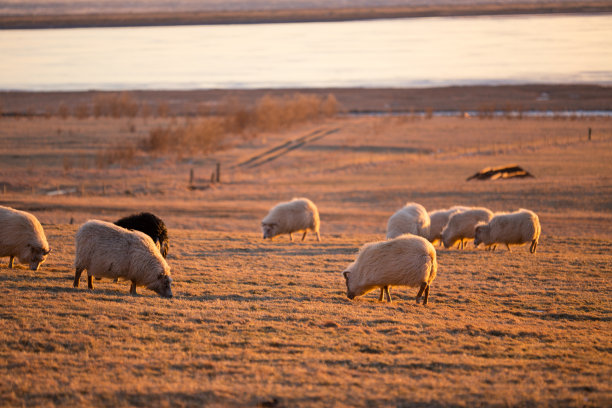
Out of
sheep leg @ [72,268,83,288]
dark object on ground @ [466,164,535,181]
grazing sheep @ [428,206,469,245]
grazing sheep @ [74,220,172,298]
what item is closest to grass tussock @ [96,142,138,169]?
dark object on ground @ [466,164,535,181]

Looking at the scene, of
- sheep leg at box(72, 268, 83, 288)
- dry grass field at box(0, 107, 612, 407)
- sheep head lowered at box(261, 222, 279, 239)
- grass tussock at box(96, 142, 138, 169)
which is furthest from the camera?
grass tussock at box(96, 142, 138, 169)

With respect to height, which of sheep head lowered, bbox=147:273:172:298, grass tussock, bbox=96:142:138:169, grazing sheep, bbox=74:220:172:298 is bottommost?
sheep head lowered, bbox=147:273:172:298

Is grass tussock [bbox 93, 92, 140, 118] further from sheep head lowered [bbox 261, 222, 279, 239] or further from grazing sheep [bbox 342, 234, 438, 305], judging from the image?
grazing sheep [bbox 342, 234, 438, 305]

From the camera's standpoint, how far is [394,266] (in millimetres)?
12625

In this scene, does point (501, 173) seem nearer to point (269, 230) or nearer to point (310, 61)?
point (269, 230)

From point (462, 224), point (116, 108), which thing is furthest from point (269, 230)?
point (116, 108)

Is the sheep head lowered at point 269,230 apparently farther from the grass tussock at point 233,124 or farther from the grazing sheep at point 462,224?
the grass tussock at point 233,124

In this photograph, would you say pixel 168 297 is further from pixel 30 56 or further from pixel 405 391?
pixel 30 56

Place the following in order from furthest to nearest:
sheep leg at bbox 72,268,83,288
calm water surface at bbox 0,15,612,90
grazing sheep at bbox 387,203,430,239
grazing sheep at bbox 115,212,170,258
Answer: calm water surface at bbox 0,15,612,90 < grazing sheep at bbox 387,203,430,239 < grazing sheep at bbox 115,212,170,258 < sheep leg at bbox 72,268,83,288

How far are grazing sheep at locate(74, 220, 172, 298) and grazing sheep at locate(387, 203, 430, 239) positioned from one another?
8529 mm

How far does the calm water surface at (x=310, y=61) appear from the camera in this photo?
10488cm

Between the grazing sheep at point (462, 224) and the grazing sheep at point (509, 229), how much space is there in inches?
29.0

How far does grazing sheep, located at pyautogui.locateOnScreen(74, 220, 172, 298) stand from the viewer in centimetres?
1195

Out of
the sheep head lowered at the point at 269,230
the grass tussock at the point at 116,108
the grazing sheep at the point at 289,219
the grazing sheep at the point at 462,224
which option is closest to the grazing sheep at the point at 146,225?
the sheep head lowered at the point at 269,230
